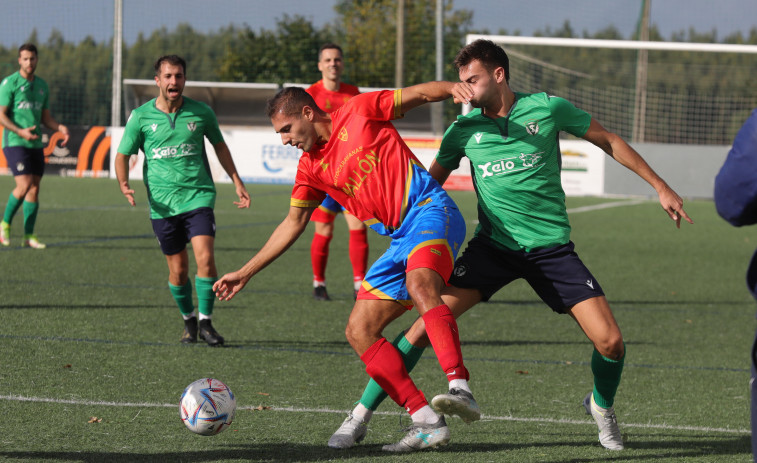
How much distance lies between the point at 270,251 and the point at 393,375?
0.93 metres

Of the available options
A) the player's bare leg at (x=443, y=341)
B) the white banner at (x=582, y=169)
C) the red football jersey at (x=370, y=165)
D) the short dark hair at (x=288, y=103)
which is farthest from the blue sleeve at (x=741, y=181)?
the white banner at (x=582, y=169)

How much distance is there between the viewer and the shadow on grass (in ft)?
13.8

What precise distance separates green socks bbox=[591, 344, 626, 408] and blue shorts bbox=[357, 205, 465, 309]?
0.92 metres

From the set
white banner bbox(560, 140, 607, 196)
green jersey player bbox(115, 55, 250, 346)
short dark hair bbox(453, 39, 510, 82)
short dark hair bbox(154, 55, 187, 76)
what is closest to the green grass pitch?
green jersey player bbox(115, 55, 250, 346)

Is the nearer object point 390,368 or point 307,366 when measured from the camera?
point 390,368

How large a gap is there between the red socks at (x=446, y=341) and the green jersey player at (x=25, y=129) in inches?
336

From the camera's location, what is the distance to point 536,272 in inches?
187

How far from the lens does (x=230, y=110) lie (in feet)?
105

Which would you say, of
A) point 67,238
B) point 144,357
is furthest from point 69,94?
point 144,357

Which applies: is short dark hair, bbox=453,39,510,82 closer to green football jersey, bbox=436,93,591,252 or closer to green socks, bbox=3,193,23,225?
green football jersey, bbox=436,93,591,252

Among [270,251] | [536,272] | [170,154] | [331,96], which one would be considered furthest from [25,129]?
[536,272]

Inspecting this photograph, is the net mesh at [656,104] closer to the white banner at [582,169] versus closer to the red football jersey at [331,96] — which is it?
the white banner at [582,169]

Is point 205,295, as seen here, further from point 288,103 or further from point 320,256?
point 288,103

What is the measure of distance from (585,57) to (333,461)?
35.5 metres
